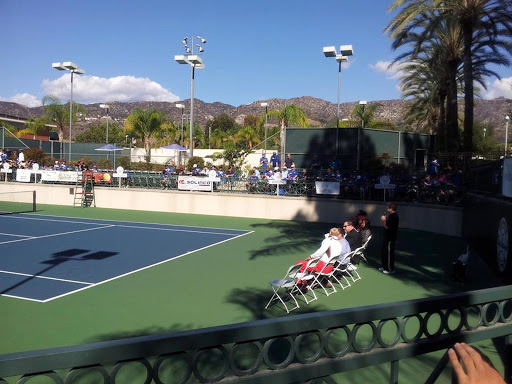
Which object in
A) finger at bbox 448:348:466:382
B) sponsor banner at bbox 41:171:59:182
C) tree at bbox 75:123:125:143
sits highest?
tree at bbox 75:123:125:143

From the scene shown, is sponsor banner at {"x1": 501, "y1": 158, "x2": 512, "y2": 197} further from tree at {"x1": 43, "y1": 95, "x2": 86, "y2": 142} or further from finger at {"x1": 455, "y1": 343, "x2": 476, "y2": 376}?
tree at {"x1": 43, "y1": 95, "x2": 86, "y2": 142}

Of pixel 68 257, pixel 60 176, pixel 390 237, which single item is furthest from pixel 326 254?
pixel 60 176

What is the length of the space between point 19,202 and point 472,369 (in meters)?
30.2

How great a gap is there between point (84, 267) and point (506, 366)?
34.8 feet

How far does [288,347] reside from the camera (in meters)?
2.26

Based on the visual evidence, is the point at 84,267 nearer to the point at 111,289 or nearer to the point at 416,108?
the point at 111,289

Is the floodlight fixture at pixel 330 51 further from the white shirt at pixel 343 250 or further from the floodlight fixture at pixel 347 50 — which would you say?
the white shirt at pixel 343 250

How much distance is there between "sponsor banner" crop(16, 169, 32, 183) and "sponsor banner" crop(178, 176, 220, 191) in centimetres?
1026

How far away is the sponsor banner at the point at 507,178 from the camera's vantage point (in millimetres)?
9461

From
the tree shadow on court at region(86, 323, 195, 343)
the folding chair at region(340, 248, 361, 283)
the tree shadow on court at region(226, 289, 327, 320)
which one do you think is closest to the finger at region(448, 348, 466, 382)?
the tree shadow on court at region(86, 323, 195, 343)

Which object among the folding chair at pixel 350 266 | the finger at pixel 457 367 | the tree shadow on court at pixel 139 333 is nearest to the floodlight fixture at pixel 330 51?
the folding chair at pixel 350 266

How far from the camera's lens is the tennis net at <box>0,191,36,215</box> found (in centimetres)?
2509

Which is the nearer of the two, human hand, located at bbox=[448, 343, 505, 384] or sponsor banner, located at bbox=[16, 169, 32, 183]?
human hand, located at bbox=[448, 343, 505, 384]

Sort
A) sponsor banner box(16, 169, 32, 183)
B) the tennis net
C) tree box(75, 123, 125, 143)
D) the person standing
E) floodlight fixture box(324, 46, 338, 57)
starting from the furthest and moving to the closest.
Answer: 1. tree box(75, 123, 125, 143)
2. sponsor banner box(16, 169, 32, 183)
3. the tennis net
4. floodlight fixture box(324, 46, 338, 57)
5. the person standing
